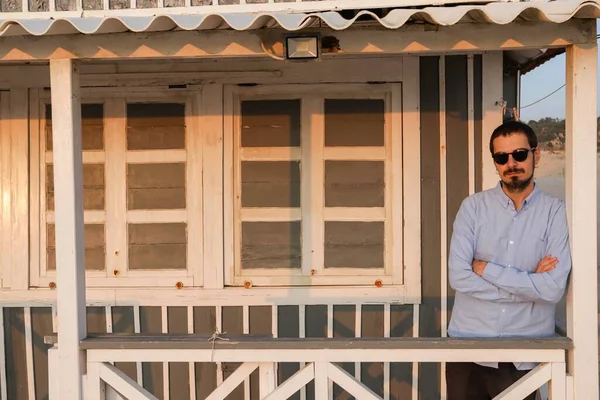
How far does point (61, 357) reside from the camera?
12.1 ft

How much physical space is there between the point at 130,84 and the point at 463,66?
254cm

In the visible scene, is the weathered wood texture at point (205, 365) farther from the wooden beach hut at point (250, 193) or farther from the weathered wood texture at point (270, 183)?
the weathered wood texture at point (270, 183)

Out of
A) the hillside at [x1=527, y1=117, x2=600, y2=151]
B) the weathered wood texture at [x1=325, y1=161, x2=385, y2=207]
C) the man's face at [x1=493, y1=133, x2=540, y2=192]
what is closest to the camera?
the man's face at [x1=493, y1=133, x2=540, y2=192]

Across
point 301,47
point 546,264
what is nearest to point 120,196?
point 301,47

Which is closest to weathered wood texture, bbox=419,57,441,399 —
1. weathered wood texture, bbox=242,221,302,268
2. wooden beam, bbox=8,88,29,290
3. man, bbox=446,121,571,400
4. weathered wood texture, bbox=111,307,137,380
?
weathered wood texture, bbox=242,221,302,268

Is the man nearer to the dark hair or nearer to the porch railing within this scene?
the dark hair

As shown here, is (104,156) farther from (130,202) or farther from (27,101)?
(27,101)

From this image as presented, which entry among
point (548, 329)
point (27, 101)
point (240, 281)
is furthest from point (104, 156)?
point (548, 329)

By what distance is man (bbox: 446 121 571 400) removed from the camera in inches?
136

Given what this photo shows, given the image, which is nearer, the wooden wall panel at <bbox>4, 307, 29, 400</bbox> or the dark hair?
the dark hair

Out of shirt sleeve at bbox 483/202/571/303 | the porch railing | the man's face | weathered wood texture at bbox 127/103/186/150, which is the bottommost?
the porch railing

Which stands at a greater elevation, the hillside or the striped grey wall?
the hillside

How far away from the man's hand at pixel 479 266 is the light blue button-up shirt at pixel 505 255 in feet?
0.09

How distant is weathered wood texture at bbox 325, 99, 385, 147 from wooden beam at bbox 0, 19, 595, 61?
154cm
